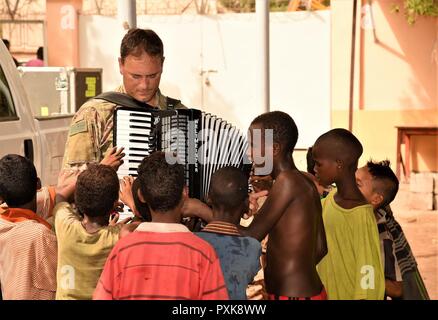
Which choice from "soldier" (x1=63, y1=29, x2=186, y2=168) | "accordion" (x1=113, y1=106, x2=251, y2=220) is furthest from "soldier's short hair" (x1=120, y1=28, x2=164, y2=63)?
"accordion" (x1=113, y1=106, x2=251, y2=220)

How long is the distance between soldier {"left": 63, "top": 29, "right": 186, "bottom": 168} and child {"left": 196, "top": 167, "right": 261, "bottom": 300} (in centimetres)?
70

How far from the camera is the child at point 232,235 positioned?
3.87m

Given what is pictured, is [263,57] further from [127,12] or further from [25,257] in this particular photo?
[25,257]

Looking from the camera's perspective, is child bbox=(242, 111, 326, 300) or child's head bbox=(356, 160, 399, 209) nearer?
child bbox=(242, 111, 326, 300)

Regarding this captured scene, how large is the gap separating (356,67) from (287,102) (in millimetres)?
1402

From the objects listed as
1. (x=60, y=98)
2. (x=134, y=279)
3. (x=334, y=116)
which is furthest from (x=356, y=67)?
(x=134, y=279)

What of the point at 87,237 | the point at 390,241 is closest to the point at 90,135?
the point at 87,237

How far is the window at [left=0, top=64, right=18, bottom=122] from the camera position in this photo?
629cm

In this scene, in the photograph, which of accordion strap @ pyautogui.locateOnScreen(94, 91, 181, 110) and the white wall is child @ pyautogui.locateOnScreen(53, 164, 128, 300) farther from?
the white wall

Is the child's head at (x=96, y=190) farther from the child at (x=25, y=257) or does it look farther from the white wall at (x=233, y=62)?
the white wall at (x=233, y=62)

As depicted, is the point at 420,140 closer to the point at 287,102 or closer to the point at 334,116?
the point at 334,116

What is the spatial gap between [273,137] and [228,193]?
414mm
